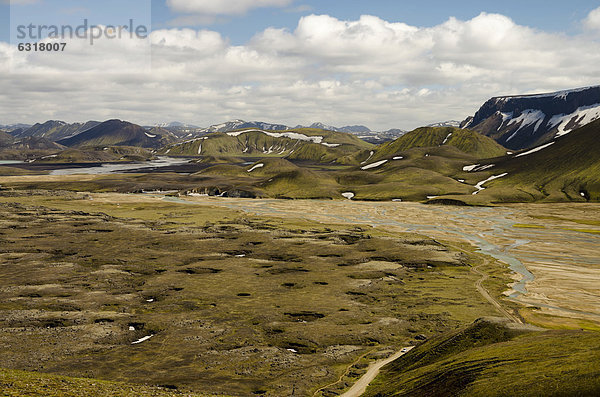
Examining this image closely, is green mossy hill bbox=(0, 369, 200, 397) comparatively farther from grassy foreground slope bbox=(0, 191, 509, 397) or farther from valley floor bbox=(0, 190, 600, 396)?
grassy foreground slope bbox=(0, 191, 509, 397)

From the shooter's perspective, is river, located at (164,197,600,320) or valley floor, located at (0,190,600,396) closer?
valley floor, located at (0,190,600,396)

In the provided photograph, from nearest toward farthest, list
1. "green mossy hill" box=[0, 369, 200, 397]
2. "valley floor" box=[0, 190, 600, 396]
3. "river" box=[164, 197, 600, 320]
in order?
"green mossy hill" box=[0, 369, 200, 397]
"valley floor" box=[0, 190, 600, 396]
"river" box=[164, 197, 600, 320]

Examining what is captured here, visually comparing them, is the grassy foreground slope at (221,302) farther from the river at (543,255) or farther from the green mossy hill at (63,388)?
the river at (543,255)

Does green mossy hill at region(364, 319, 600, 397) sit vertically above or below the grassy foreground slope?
above

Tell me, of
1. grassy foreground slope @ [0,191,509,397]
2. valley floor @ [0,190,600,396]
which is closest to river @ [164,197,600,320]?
valley floor @ [0,190,600,396]

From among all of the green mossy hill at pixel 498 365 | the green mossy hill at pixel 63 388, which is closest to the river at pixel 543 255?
the green mossy hill at pixel 498 365
